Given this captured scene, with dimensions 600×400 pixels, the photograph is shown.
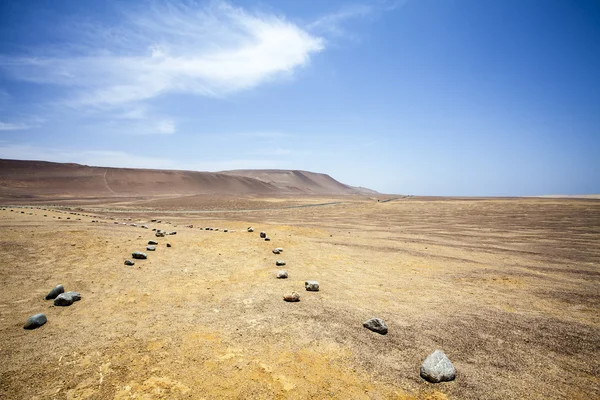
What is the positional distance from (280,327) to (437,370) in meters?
2.72

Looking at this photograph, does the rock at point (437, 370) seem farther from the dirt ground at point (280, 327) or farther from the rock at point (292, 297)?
the rock at point (292, 297)

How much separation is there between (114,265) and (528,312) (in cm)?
1146

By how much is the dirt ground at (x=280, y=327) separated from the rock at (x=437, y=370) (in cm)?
10

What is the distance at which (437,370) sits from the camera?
411 centimetres

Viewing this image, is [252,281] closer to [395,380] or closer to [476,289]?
[395,380]

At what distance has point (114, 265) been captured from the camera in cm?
876

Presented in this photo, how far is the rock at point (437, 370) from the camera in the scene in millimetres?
4055

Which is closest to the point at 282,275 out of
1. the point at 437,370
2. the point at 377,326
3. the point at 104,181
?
the point at 377,326

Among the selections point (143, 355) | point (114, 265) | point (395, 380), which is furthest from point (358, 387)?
point (114, 265)

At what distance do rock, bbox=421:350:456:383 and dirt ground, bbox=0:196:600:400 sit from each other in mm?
103

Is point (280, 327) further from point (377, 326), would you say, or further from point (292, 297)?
point (377, 326)

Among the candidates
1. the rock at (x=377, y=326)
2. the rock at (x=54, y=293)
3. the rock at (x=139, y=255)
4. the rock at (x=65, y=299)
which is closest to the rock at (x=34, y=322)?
the rock at (x=65, y=299)

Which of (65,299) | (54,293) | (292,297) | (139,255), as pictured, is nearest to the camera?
(65,299)

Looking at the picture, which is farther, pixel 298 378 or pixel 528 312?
pixel 528 312
